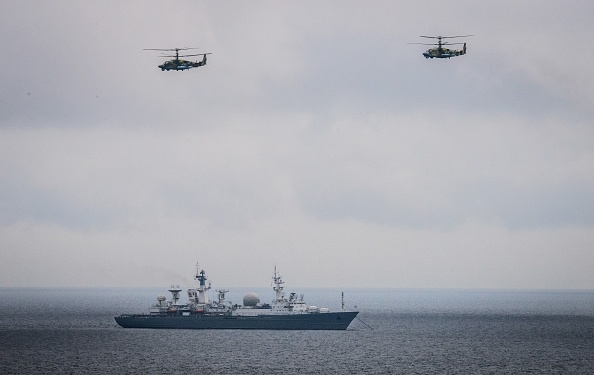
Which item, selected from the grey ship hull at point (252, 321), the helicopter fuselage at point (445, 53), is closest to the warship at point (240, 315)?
the grey ship hull at point (252, 321)

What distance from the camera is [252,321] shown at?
131125 millimetres

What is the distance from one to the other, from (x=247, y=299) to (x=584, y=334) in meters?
56.5

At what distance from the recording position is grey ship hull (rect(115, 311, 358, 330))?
130 meters

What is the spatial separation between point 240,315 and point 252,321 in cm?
227

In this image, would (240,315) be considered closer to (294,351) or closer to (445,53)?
(294,351)

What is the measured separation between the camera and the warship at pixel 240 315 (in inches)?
5108

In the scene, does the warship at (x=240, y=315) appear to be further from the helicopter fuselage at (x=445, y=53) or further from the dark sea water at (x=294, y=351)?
the helicopter fuselage at (x=445, y=53)

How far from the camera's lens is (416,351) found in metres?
103

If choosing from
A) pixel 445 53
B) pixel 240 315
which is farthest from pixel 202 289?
pixel 445 53

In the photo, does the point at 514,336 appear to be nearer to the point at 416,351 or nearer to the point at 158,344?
the point at 416,351

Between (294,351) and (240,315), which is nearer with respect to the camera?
(294,351)

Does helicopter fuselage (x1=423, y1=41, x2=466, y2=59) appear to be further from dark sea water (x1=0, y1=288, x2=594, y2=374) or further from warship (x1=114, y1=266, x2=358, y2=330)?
warship (x1=114, y1=266, x2=358, y2=330)

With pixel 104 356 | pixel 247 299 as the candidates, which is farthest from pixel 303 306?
pixel 104 356

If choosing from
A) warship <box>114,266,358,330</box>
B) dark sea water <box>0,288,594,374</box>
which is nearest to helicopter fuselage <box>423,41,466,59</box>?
dark sea water <box>0,288,594,374</box>
